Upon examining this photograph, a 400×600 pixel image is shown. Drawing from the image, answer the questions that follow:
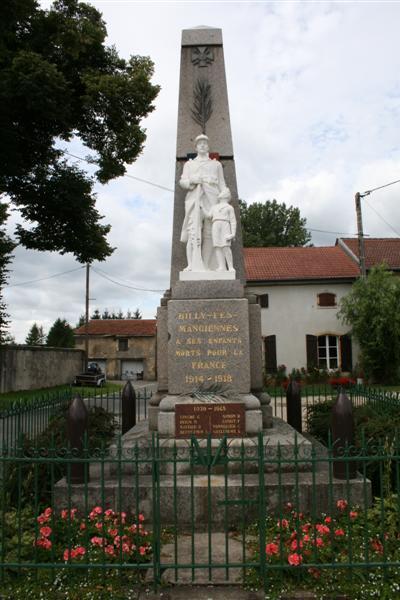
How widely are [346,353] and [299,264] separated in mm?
5338

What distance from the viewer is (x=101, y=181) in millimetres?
15781

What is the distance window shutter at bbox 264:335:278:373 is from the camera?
25.4m

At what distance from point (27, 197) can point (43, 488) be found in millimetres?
12530

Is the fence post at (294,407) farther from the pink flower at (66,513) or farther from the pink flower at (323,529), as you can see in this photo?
the pink flower at (66,513)

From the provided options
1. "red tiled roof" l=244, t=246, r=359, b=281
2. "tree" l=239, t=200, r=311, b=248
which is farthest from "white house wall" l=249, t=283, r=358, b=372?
"tree" l=239, t=200, r=311, b=248

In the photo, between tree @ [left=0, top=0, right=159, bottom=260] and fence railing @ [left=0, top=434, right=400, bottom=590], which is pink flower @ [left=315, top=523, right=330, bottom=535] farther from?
tree @ [left=0, top=0, right=159, bottom=260]

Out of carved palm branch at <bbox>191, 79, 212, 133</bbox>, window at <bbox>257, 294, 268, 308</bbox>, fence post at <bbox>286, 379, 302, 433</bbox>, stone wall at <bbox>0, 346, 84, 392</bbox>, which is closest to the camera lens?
carved palm branch at <bbox>191, 79, 212, 133</bbox>

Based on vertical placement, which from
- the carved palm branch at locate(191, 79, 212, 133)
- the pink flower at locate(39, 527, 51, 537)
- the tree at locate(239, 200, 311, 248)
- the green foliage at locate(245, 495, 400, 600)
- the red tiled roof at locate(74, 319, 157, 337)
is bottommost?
the green foliage at locate(245, 495, 400, 600)

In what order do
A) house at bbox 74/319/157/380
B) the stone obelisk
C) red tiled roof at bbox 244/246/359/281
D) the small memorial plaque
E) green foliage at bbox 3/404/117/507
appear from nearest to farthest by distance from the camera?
green foliage at bbox 3/404/117/507
the small memorial plaque
the stone obelisk
red tiled roof at bbox 244/246/359/281
house at bbox 74/319/157/380

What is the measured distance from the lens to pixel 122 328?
42.5 meters

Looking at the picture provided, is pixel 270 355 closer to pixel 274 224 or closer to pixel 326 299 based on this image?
pixel 326 299

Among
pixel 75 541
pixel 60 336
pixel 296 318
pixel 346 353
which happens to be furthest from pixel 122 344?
pixel 75 541

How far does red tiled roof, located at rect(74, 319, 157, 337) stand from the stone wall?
948 centimetres

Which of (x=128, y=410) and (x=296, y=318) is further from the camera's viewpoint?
(x=296, y=318)
